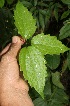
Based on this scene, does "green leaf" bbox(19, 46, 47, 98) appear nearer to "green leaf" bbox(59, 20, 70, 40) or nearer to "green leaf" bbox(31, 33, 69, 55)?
"green leaf" bbox(31, 33, 69, 55)

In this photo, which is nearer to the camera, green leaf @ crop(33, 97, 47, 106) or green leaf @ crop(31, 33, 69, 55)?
green leaf @ crop(31, 33, 69, 55)

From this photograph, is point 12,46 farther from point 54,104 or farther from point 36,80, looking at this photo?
point 54,104

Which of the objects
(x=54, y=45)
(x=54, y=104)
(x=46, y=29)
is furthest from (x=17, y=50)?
(x=46, y=29)

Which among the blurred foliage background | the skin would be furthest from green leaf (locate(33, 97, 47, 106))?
the skin

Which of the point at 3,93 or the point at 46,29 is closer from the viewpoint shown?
the point at 3,93

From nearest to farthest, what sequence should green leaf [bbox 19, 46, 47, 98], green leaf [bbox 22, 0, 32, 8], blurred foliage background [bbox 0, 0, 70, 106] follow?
green leaf [bbox 19, 46, 47, 98] < blurred foliage background [bbox 0, 0, 70, 106] < green leaf [bbox 22, 0, 32, 8]

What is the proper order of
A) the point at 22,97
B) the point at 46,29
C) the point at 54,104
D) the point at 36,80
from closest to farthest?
the point at 36,80
the point at 22,97
the point at 54,104
the point at 46,29
